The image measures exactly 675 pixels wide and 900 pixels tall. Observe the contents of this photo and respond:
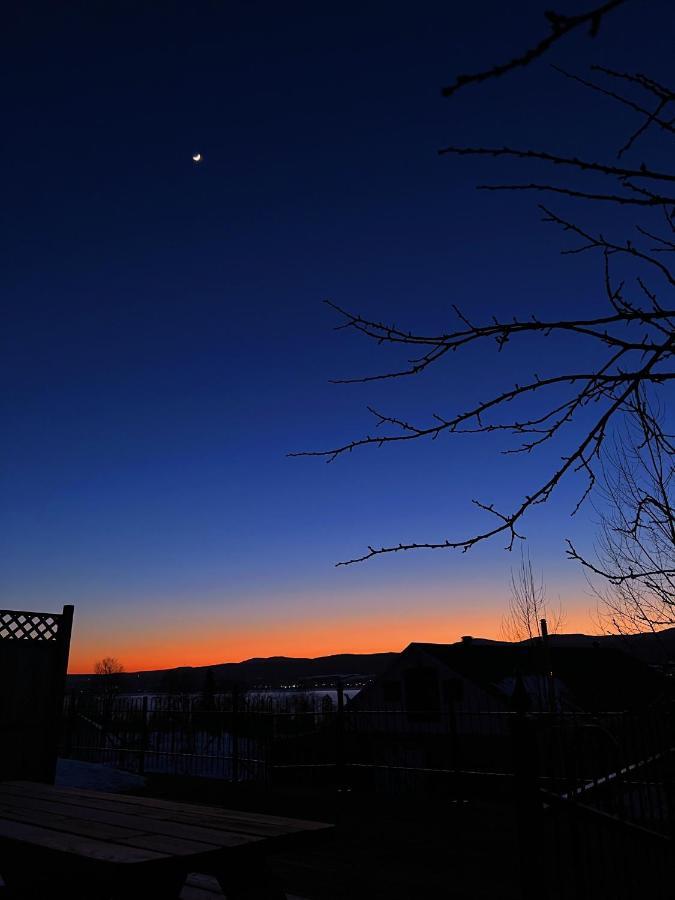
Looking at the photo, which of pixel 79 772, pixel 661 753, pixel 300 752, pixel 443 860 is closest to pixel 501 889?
pixel 443 860

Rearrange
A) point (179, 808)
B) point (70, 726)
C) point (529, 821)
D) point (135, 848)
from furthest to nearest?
point (70, 726)
point (529, 821)
point (179, 808)
point (135, 848)

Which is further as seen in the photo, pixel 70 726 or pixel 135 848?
pixel 70 726

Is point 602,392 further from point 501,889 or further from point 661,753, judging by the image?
point 501,889

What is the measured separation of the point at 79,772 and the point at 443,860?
9.33 m

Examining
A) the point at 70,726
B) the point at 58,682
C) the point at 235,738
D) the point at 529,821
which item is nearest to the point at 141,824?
the point at 529,821

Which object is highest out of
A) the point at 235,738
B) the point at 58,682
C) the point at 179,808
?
the point at 58,682

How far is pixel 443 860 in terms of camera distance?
24.7 ft

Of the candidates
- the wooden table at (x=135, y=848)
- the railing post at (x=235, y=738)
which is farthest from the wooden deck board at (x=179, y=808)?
the railing post at (x=235, y=738)

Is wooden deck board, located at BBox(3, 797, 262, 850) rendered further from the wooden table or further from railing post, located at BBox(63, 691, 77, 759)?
railing post, located at BBox(63, 691, 77, 759)

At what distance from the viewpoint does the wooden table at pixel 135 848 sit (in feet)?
7.57

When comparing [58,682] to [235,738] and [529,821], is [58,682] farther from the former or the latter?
[529,821]

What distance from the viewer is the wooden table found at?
2.31 meters

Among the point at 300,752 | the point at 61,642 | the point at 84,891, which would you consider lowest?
the point at 300,752

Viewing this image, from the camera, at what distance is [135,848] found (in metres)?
2.47
